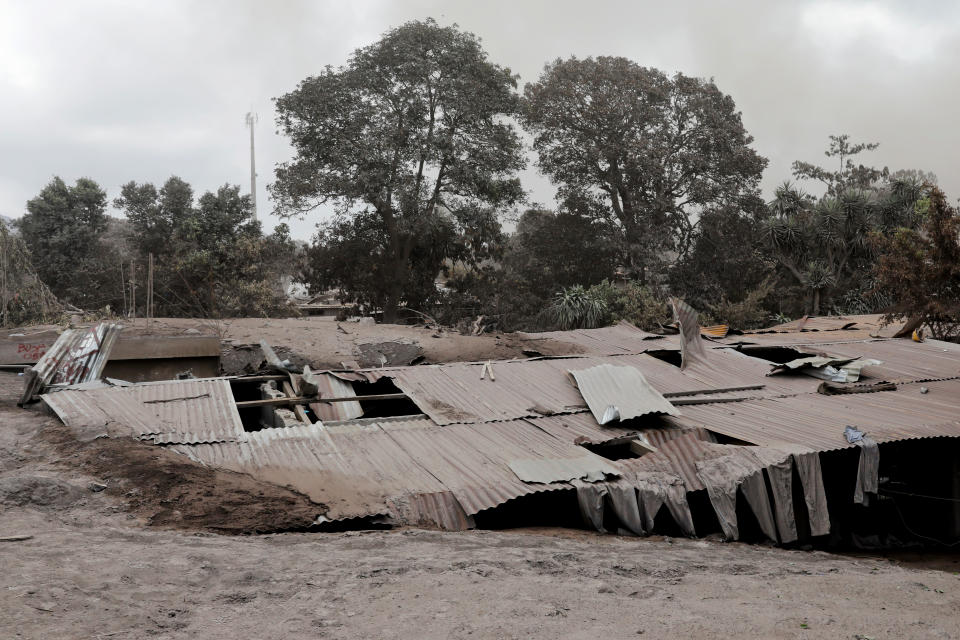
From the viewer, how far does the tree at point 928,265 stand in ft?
38.5

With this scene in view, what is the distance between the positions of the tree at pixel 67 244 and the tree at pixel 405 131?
28.9 ft

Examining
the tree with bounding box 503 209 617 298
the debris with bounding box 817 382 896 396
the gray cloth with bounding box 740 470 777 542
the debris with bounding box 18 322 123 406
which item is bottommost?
the gray cloth with bounding box 740 470 777 542

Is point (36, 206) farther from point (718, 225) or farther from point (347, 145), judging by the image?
point (718, 225)

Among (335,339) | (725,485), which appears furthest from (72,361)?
(725,485)

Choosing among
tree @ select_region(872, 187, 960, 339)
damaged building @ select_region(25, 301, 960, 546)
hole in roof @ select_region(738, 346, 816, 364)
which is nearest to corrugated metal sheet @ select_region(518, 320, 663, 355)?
damaged building @ select_region(25, 301, 960, 546)

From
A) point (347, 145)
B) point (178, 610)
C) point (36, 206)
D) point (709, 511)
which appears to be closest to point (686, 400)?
point (709, 511)

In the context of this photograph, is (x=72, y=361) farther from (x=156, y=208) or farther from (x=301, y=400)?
(x=156, y=208)

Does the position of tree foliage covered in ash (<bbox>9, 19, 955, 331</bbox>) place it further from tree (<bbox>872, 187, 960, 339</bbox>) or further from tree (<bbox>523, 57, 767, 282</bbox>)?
tree (<bbox>872, 187, 960, 339</bbox>)

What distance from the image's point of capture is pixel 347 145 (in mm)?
23891

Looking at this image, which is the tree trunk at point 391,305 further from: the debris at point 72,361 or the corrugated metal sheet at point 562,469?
the corrugated metal sheet at point 562,469

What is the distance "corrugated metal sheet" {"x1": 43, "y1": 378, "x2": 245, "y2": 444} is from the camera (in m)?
7.25

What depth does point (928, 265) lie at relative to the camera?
12.2 metres

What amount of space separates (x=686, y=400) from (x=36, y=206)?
28.2 m

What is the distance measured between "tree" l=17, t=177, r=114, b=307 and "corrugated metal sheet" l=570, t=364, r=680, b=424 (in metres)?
23.3
